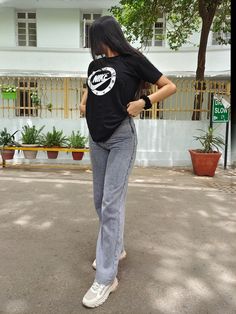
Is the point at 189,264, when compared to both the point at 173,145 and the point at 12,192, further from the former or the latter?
the point at 173,145

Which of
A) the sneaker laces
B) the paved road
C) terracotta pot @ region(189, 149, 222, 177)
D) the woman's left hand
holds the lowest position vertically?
the paved road

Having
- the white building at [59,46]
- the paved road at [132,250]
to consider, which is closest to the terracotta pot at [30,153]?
the paved road at [132,250]

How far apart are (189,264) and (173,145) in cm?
522

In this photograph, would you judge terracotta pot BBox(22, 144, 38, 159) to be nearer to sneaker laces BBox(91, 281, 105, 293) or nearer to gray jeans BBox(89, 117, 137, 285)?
gray jeans BBox(89, 117, 137, 285)

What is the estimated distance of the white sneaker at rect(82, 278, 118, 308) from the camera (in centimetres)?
213

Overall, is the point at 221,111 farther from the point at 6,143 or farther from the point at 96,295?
the point at 96,295

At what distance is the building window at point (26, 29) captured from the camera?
15.4 meters

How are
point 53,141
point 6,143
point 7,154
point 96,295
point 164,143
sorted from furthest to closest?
point 164,143
point 53,141
point 6,143
point 7,154
point 96,295

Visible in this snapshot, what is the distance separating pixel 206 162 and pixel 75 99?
3582 mm

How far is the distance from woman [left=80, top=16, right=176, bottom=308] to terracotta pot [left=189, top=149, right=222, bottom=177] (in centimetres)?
463

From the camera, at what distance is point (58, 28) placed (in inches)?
593

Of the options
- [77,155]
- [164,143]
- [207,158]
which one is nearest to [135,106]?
[207,158]

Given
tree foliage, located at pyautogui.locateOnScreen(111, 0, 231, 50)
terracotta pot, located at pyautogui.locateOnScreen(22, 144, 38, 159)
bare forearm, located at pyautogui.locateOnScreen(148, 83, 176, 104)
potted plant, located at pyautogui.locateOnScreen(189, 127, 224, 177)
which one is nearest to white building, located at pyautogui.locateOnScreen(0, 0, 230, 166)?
tree foliage, located at pyautogui.locateOnScreen(111, 0, 231, 50)

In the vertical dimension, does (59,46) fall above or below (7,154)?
above
